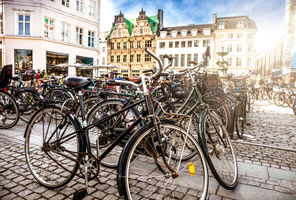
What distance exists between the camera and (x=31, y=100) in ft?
17.6

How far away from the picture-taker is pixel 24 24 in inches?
728

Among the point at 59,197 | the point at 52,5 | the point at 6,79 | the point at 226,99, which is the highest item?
the point at 52,5

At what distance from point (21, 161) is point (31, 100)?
2615mm

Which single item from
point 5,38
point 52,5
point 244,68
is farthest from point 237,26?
point 5,38

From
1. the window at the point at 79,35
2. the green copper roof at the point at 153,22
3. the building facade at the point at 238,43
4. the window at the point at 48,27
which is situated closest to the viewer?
the window at the point at 48,27

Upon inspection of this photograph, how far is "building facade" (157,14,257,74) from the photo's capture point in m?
42.0

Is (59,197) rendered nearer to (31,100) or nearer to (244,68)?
(31,100)

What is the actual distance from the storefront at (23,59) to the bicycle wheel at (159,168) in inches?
721

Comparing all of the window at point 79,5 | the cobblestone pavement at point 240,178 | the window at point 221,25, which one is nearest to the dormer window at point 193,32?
the window at point 221,25

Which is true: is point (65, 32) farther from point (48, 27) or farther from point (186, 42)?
point (186, 42)

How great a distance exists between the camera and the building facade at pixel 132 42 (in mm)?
46250

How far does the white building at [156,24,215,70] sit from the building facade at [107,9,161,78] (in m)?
2.51

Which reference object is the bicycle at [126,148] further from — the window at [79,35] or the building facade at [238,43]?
the building facade at [238,43]

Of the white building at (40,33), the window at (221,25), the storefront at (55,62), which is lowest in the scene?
the storefront at (55,62)
